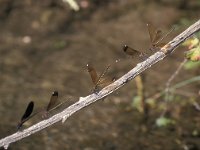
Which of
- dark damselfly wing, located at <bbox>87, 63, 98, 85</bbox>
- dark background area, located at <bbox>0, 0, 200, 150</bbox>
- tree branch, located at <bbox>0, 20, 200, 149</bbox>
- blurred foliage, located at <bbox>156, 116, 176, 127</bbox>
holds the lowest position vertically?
tree branch, located at <bbox>0, 20, 200, 149</bbox>

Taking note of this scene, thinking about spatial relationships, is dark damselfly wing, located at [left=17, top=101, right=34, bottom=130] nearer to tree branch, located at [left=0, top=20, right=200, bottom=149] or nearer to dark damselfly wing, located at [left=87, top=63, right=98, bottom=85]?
tree branch, located at [left=0, top=20, right=200, bottom=149]

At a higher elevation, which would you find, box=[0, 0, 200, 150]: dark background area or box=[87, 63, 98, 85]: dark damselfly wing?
box=[0, 0, 200, 150]: dark background area

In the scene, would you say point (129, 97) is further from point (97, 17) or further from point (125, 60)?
point (97, 17)

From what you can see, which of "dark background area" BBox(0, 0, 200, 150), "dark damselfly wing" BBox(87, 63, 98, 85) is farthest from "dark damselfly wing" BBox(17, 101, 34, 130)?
"dark background area" BBox(0, 0, 200, 150)

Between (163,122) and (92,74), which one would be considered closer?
(92,74)

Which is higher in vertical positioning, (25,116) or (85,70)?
(85,70)

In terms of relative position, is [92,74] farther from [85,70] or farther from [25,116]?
[85,70]

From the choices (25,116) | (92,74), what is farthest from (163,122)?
(25,116)
